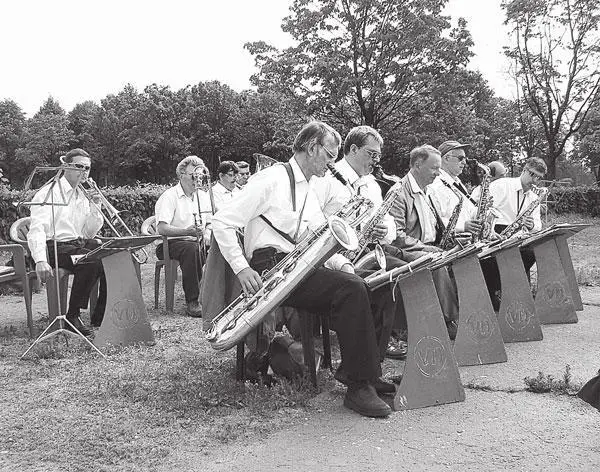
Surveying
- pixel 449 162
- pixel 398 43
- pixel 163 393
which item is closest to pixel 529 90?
pixel 398 43

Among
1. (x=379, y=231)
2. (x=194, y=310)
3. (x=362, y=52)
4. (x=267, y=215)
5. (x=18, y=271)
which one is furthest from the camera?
(x=362, y=52)

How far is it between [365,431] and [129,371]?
2.10 metres

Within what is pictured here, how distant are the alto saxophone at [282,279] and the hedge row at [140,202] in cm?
521

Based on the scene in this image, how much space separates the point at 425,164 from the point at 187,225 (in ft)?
11.0

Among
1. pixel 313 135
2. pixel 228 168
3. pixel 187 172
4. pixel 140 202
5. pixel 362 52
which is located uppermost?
pixel 362 52

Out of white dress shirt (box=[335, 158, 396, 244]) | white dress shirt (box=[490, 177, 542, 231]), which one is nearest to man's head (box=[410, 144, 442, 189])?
white dress shirt (box=[335, 158, 396, 244])

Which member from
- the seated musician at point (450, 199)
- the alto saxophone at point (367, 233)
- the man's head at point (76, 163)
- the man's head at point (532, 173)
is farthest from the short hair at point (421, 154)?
the man's head at point (76, 163)

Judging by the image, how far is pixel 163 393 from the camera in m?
4.27

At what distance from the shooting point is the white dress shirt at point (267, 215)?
4129mm

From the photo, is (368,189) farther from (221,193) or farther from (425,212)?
(221,193)

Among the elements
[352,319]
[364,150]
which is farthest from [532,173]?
[352,319]

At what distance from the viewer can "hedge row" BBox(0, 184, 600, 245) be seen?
38.7 feet

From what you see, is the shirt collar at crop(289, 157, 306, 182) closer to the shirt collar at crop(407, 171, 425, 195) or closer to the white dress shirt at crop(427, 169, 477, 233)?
the shirt collar at crop(407, 171, 425, 195)

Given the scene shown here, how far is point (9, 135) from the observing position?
60656 millimetres
